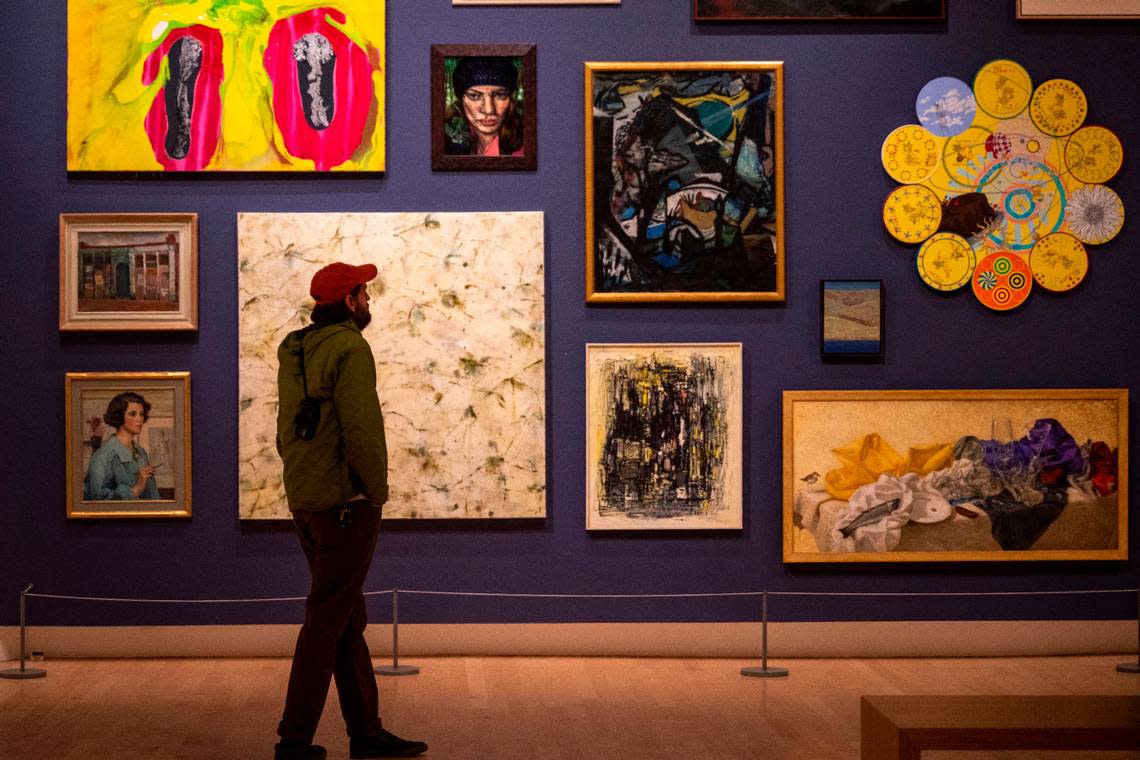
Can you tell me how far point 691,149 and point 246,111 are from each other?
2.45 metres

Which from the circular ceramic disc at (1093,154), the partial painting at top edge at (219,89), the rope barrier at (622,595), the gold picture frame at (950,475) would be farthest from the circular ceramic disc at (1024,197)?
the partial painting at top edge at (219,89)

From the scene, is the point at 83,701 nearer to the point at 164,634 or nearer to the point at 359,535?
the point at 164,634

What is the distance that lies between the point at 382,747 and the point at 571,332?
2903 mm

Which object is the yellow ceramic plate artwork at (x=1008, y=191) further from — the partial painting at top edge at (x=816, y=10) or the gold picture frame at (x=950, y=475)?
the gold picture frame at (x=950, y=475)

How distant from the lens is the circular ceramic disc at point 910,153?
7.67 meters

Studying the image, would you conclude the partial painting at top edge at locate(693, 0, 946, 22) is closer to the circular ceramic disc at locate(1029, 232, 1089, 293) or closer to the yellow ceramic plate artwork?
the yellow ceramic plate artwork

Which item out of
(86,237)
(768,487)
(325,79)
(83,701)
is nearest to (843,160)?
(768,487)

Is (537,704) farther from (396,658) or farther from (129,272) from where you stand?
(129,272)

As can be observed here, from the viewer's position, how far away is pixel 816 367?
7.68 m

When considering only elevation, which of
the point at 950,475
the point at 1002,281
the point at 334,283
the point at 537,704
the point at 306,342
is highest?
the point at 1002,281

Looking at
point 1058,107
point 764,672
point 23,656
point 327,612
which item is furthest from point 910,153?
point 23,656

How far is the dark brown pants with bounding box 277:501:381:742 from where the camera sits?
17.1 ft

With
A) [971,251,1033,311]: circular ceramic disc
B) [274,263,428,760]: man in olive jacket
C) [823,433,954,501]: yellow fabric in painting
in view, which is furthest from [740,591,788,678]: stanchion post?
[274,263,428,760]: man in olive jacket

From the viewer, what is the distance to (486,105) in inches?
299
